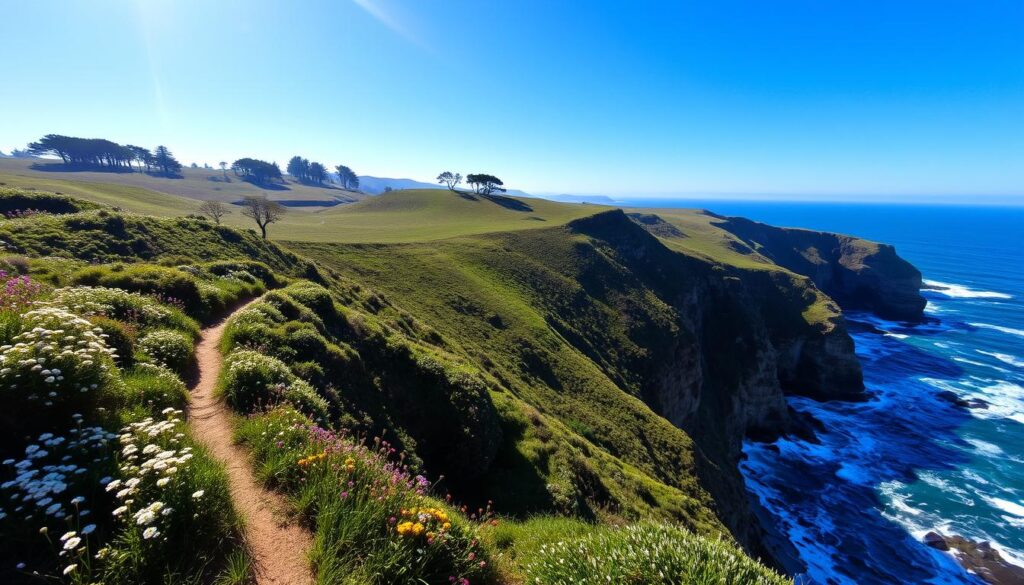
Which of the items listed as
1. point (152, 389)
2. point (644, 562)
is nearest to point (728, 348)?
point (644, 562)

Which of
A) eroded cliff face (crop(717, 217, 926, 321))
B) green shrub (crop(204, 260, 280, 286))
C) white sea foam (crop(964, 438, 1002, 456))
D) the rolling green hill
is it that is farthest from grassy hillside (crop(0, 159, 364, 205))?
eroded cliff face (crop(717, 217, 926, 321))

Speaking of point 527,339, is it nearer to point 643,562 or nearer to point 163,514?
point 643,562

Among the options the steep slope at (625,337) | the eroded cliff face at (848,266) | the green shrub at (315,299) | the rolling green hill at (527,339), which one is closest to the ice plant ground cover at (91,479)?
the rolling green hill at (527,339)

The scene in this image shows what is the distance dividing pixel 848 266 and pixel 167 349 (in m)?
187

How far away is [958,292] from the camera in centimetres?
13838

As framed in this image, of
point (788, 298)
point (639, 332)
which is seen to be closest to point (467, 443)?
point (639, 332)

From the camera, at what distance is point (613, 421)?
36.7 m

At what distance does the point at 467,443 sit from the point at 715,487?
3056 centimetres

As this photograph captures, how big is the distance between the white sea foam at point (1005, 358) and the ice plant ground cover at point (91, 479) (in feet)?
433

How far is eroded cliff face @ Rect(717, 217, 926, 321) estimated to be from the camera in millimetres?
123000

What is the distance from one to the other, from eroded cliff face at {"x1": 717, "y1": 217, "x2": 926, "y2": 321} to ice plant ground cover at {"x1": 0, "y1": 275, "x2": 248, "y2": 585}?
162983 mm

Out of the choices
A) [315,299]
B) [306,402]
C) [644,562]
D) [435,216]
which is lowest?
[306,402]

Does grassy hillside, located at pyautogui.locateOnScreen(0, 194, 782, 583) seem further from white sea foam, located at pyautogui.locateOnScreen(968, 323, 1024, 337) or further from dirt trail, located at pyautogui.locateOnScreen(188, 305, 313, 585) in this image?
white sea foam, located at pyautogui.locateOnScreen(968, 323, 1024, 337)

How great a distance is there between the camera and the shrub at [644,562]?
6.03 meters
